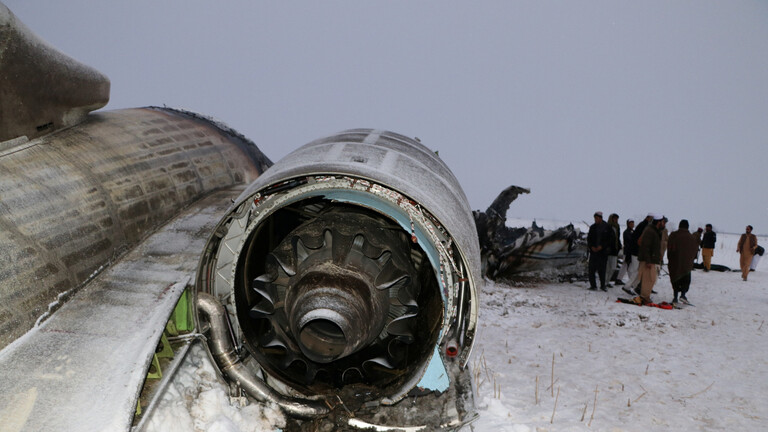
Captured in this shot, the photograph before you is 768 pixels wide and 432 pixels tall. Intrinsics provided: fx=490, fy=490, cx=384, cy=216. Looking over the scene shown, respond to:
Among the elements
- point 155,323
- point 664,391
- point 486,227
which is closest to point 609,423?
point 664,391

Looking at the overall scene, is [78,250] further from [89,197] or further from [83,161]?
[83,161]

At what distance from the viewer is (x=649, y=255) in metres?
10.1

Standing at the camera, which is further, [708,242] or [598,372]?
[708,242]

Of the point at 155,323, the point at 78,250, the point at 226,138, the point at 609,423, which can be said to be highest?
the point at 226,138

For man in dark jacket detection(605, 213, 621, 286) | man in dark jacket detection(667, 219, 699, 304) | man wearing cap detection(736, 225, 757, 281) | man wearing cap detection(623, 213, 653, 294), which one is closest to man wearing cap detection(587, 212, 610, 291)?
man in dark jacket detection(605, 213, 621, 286)

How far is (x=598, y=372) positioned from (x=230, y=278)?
5.12 metres

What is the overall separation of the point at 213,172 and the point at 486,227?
24.7 ft

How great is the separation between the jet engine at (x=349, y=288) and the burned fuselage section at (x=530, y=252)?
7.55m

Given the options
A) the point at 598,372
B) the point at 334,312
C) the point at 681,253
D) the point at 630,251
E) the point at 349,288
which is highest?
the point at 681,253

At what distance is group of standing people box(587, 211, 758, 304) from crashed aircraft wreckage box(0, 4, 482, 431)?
22.8 ft

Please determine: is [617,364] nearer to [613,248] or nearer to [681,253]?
[681,253]

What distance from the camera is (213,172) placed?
6.58 m

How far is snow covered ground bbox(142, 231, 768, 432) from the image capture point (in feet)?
13.8

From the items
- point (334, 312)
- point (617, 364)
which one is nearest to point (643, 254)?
point (617, 364)
